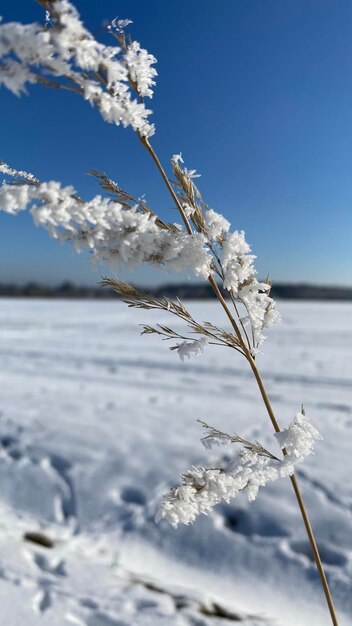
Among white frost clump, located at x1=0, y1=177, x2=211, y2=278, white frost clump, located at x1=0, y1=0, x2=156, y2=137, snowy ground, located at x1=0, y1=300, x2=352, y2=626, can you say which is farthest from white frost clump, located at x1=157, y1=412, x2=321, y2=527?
snowy ground, located at x1=0, y1=300, x2=352, y2=626

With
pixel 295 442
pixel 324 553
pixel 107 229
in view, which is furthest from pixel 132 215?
pixel 324 553

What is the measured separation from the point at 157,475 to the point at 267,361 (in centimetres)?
596

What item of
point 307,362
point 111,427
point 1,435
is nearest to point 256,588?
point 111,427

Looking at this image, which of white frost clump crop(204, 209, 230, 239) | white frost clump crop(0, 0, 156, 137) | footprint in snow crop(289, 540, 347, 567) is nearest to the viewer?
white frost clump crop(0, 0, 156, 137)

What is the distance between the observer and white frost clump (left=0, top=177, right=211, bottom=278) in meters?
0.89

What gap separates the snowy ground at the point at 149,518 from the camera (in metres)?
2.29

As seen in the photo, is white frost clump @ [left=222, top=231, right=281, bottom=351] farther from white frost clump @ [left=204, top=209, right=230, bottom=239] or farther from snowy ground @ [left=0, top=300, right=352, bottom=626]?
snowy ground @ [left=0, top=300, right=352, bottom=626]

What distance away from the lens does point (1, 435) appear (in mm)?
4422

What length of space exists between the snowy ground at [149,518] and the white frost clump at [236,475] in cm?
134

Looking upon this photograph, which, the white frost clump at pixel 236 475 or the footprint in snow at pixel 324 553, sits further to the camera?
the footprint in snow at pixel 324 553

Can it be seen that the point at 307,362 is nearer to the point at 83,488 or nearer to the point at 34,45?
the point at 83,488

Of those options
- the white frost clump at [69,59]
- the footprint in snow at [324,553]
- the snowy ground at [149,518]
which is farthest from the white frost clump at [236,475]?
the footprint in snow at [324,553]

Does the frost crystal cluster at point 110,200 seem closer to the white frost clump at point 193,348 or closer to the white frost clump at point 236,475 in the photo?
the white frost clump at point 193,348

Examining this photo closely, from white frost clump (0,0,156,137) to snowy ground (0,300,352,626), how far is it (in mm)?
2128
